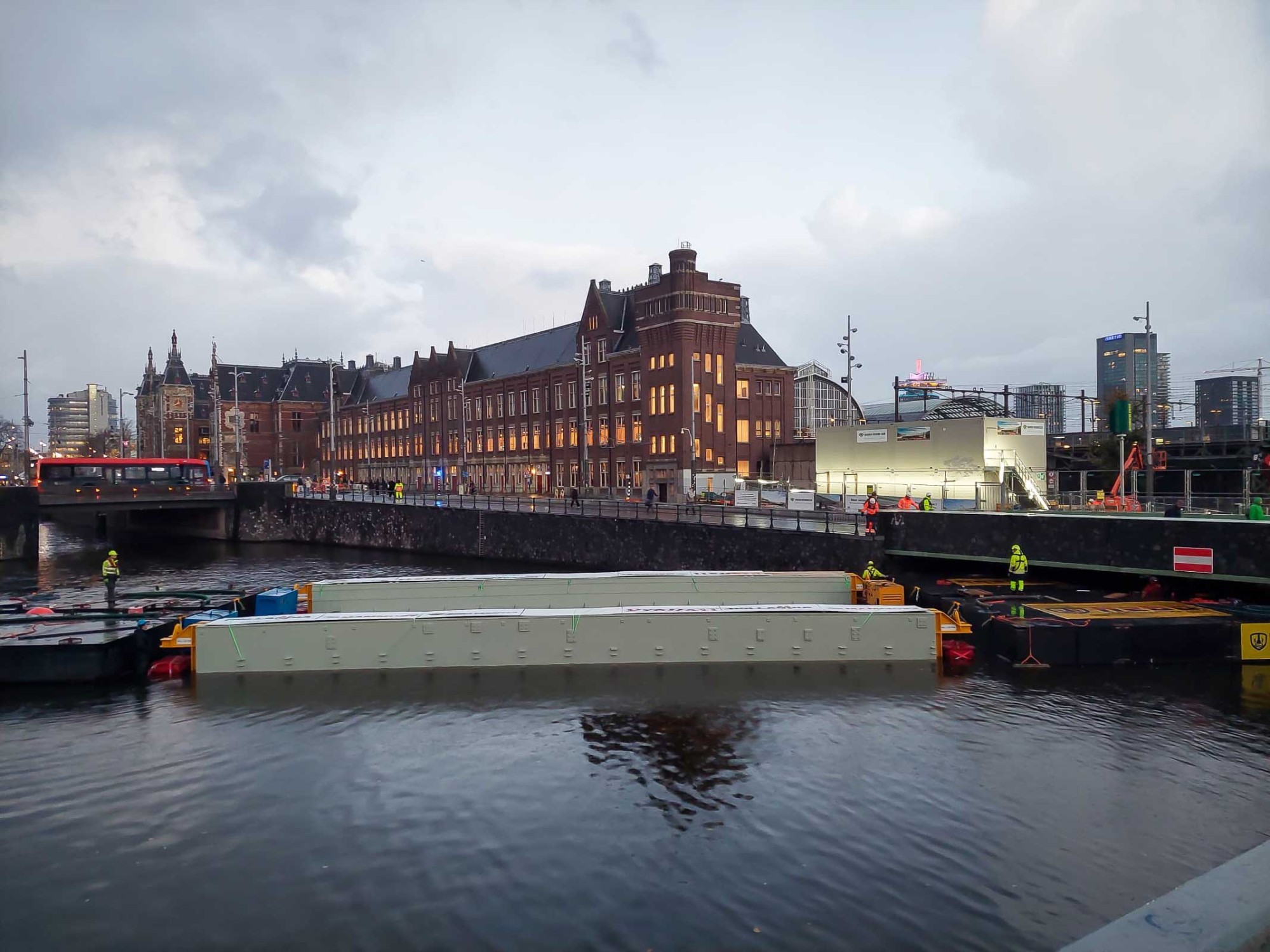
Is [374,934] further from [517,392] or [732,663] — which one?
[517,392]

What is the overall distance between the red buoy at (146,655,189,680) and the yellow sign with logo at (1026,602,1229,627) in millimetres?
23581

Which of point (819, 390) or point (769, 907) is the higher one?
point (819, 390)

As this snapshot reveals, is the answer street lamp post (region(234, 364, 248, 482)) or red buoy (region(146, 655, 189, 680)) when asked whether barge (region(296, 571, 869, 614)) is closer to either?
red buoy (region(146, 655, 189, 680))

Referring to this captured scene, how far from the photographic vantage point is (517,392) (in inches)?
3716

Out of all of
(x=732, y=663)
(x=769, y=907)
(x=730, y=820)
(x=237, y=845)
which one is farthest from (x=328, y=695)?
(x=769, y=907)

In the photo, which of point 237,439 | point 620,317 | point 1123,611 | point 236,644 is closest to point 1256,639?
point 1123,611

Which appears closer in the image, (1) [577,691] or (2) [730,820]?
(2) [730,820]

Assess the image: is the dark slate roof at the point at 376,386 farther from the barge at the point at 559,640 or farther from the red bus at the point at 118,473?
the barge at the point at 559,640

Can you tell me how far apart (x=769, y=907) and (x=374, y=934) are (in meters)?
4.80

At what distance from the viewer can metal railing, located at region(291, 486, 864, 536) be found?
37.2 meters

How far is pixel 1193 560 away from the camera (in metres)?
24.8

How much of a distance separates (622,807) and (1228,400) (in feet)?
476

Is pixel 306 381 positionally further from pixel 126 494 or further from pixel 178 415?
pixel 126 494

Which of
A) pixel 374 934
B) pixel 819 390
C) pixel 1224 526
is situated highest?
pixel 819 390
